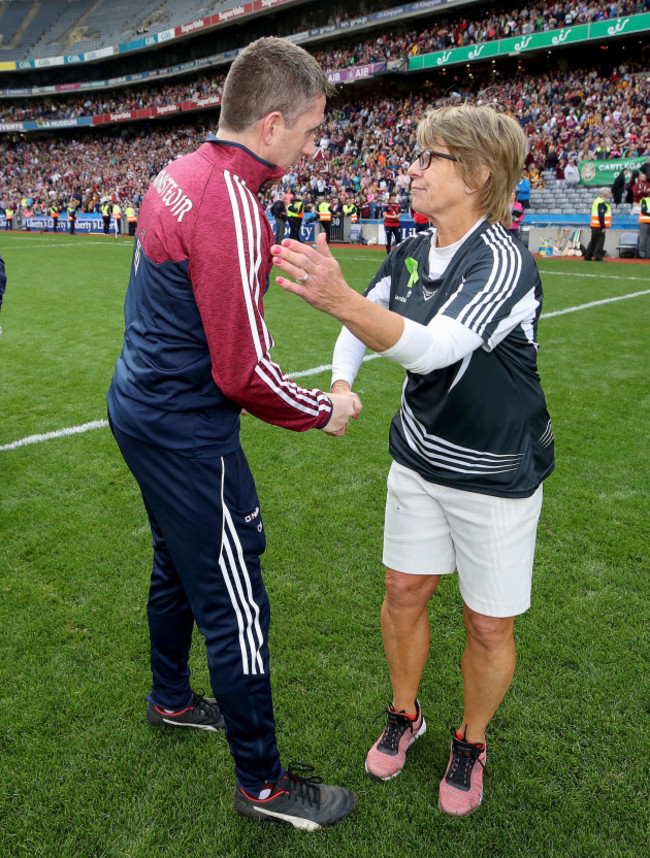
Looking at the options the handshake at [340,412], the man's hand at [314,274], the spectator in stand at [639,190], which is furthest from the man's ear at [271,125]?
the spectator in stand at [639,190]

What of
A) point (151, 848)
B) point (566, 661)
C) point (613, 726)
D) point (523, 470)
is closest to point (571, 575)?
point (566, 661)

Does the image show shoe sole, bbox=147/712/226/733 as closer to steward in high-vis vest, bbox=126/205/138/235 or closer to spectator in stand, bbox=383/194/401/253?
spectator in stand, bbox=383/194/401/253

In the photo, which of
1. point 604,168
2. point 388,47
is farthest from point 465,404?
point 388,47

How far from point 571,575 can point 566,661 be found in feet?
2.29

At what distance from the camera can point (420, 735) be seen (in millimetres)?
2447

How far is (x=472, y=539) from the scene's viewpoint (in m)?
2.02

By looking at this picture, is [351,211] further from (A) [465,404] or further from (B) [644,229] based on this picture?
(A) [465,404]

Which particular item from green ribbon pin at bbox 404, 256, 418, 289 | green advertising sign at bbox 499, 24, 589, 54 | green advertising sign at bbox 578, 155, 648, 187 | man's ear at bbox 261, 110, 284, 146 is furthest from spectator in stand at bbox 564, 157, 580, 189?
man's ear at bbox 261, 110, 284, 146

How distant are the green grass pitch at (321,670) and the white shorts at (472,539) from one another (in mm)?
694

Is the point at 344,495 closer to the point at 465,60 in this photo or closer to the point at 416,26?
the point at 465,60

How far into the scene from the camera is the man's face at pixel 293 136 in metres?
1.70

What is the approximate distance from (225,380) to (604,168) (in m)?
24.7

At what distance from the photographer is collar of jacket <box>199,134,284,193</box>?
1.65 m

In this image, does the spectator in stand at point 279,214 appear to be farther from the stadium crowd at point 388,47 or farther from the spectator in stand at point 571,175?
the stadium crowd at point 388,47
